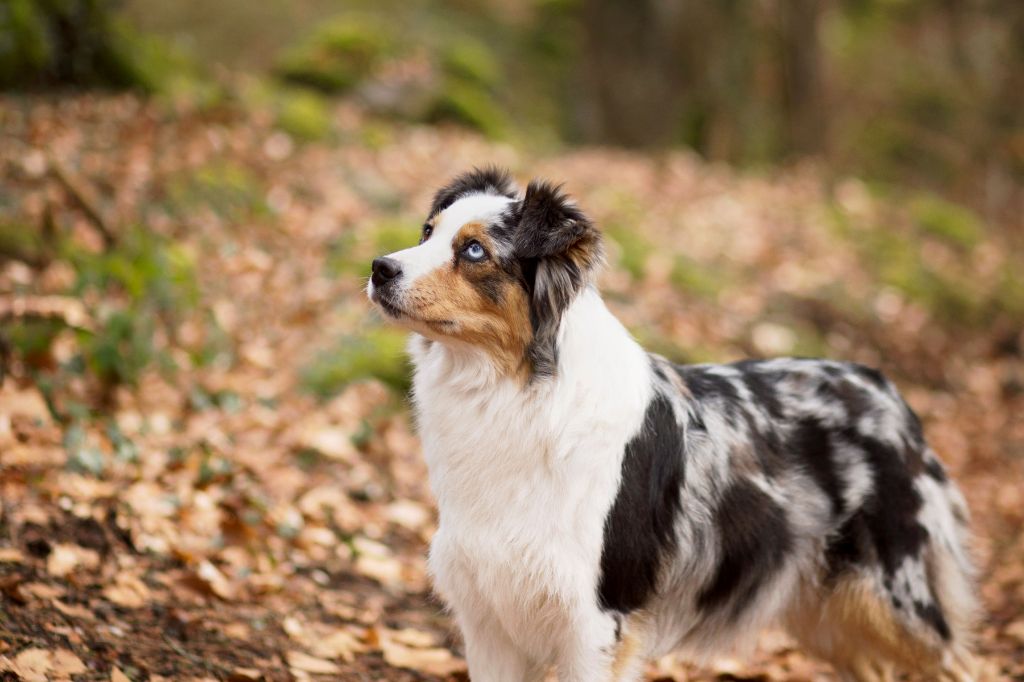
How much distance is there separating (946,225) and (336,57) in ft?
27.6

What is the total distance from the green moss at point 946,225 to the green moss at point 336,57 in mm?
7486

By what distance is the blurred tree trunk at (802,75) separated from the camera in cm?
1633

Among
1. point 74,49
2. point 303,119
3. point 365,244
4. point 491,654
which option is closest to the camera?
point 491,654

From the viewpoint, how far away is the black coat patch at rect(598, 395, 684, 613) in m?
3.51

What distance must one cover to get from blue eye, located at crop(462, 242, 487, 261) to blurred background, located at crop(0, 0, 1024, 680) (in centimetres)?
189

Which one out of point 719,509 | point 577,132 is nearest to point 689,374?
point 719,509

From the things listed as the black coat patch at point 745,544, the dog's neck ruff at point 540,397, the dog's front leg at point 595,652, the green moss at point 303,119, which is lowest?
the dog's front leg at point 595,652

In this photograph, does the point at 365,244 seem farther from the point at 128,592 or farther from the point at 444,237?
the point at 444,237

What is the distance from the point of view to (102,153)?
29.1 ft

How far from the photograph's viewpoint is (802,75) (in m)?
16.5

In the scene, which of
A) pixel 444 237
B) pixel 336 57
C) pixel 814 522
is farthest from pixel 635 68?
pixel 444 237

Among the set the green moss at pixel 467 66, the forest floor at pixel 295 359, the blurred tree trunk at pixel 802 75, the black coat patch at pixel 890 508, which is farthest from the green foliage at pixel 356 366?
Result: the blurred tree trunk at pixel 802 75

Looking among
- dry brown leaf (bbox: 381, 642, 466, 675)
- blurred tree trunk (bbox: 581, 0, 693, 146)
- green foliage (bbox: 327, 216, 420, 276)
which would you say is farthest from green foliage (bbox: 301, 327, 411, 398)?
blurred tree trunk (bbox: 581, 0, 693, 146)

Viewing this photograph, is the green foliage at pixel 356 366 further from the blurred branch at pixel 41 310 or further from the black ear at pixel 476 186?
the black ear at pixel 476 186
